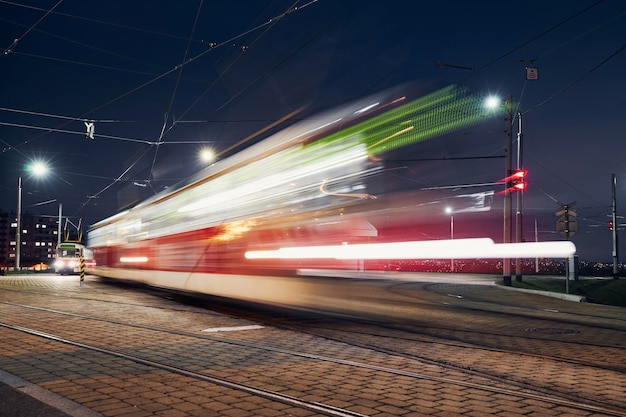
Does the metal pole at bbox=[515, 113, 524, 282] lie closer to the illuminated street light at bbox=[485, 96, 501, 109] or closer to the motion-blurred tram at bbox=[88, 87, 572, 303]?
the illuminated street light at bbox=[485, 96, 501, 109]

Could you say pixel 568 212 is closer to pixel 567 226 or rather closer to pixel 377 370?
pixel 567 226

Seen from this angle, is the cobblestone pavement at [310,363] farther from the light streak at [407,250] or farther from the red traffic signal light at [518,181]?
the red traffic signal light at [518,181]

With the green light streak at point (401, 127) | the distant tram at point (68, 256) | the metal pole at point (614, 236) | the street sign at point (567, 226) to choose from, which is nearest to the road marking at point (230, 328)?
the green light streak at point (401, 127)

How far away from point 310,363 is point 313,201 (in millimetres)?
3098

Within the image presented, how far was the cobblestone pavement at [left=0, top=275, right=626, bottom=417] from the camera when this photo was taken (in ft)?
18.0

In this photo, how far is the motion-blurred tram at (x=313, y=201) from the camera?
30.5ft

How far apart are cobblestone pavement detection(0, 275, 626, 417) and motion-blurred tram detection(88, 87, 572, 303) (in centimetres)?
87

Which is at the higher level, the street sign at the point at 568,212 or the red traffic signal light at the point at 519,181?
the red traffic signal light at the point at 519,181

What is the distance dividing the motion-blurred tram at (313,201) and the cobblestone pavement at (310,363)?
873 millimetres

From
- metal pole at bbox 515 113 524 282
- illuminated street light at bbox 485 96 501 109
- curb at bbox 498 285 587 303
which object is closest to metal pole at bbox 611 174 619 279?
metal pole at bbox 515 113 524 282

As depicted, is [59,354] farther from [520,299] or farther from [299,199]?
[520,299]

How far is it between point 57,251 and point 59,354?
38.2 meters

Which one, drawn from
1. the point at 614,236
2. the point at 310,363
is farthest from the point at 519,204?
the point at 310,363

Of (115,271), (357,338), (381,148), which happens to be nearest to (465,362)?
(357,338)
